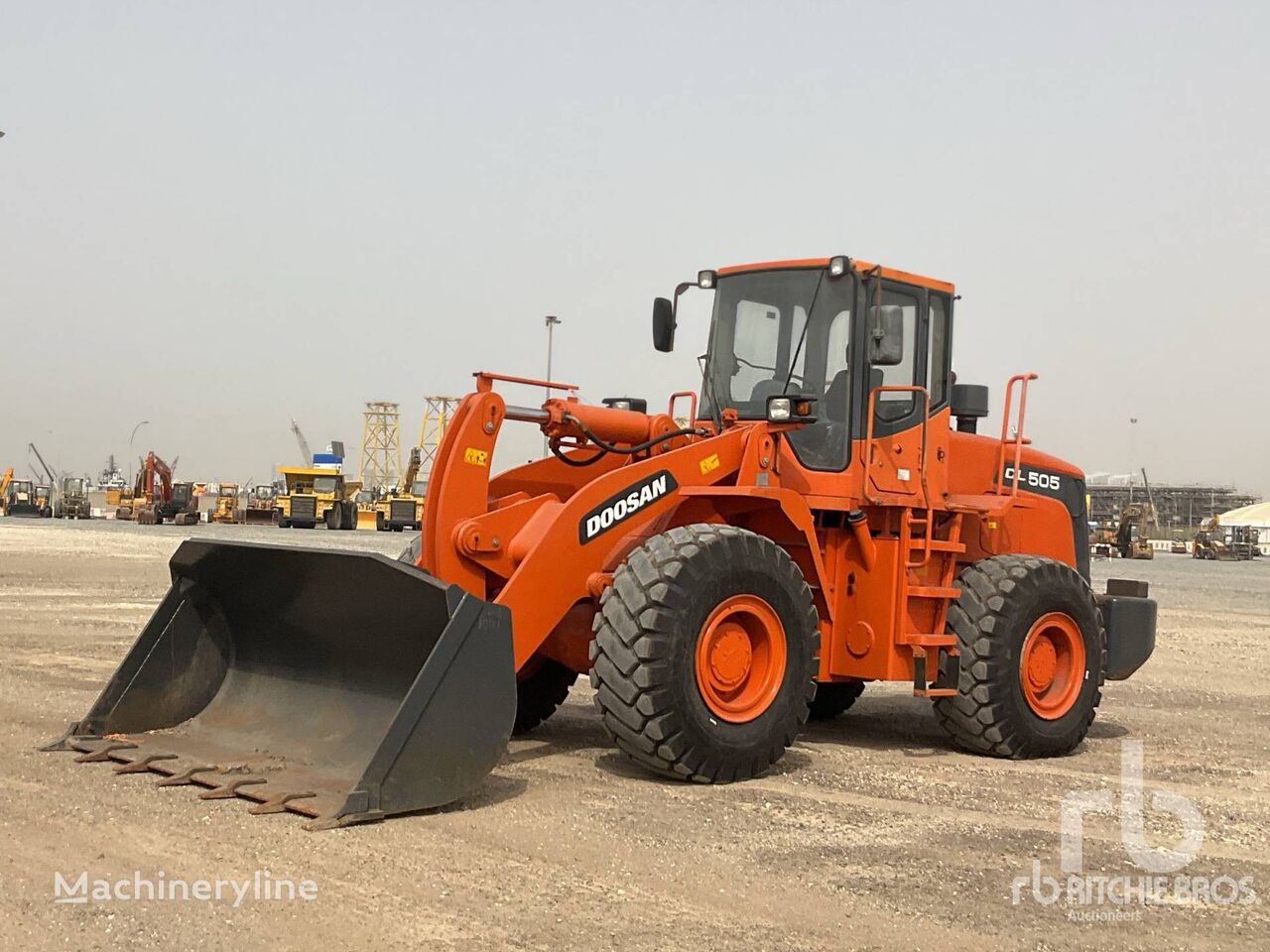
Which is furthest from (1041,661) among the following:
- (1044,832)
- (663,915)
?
(663,915)

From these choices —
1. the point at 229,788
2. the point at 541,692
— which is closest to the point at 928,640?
the point at 541,692

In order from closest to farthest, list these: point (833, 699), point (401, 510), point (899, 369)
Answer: point (899, 369)
point (833, 699)
point (401, 510)

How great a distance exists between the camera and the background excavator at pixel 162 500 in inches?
2547

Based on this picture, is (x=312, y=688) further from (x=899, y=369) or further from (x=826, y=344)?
(x=899, y=369)

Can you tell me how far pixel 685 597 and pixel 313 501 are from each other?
177ft

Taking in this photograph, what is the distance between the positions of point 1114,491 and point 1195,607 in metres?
141

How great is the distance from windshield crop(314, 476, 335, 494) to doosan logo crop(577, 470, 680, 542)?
53690 millimetres

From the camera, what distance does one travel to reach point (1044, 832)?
251 inches

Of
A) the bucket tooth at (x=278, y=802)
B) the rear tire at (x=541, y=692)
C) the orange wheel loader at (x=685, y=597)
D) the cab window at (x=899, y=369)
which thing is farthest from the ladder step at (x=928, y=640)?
the bucket tooth at (x=278, y=802)

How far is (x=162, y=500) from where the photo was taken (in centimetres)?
6675

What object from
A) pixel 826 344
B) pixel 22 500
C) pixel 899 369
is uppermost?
pixel 826 344

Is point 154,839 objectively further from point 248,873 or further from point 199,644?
point 199,644

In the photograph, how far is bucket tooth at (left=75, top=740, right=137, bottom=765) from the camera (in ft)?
22.9
